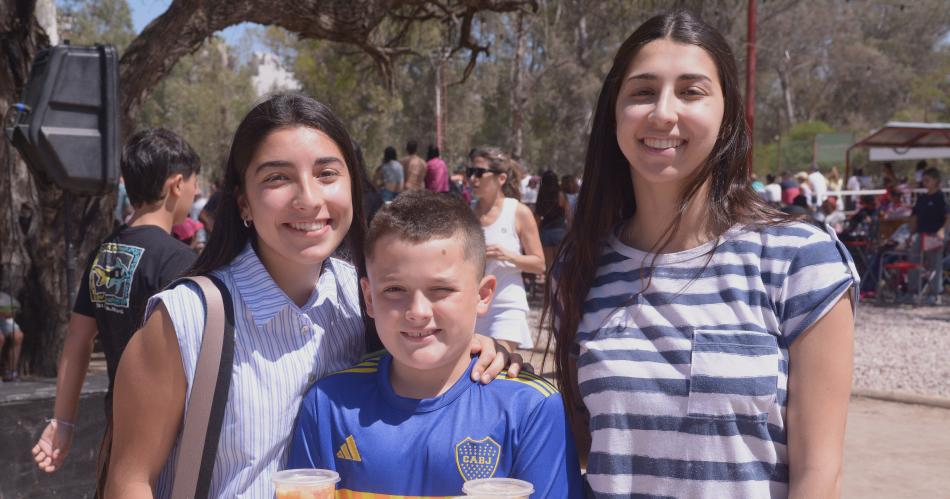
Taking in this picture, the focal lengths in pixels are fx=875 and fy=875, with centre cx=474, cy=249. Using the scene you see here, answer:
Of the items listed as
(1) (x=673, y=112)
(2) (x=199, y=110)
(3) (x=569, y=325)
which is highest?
(2) (x=199, y=110)

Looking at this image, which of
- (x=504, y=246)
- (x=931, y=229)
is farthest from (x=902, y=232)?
(x=504, y=246)

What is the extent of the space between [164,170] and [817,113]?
56744 millimetres

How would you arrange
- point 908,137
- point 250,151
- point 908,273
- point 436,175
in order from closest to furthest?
point 250,151
point 436,175
point 908,273
point 908,137

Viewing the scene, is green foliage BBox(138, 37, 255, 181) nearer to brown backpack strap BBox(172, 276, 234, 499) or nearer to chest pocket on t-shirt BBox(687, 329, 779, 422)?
brown backpack strap BBox(172, 276, 234, 499)

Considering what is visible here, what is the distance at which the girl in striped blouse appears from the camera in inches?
73.5

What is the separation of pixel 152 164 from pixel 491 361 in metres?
2.14

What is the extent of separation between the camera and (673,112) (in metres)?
1.92

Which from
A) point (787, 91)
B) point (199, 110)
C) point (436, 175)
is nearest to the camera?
point (436, 175)

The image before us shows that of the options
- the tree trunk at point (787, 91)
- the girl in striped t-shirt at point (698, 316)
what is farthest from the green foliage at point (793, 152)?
the girl in striped t-shirt at point (698, 316)

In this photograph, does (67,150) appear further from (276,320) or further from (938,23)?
(938,23)

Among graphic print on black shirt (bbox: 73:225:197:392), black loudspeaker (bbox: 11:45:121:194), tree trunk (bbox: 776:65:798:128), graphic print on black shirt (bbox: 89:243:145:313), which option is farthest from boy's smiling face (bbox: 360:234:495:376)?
tree trunk (bbox: 776:65:798:128)

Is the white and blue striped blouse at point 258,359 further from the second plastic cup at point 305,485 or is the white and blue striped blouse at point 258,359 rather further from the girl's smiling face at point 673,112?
the girl's smiling face at point 673,112

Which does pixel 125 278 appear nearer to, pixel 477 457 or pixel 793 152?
pixel 477 457

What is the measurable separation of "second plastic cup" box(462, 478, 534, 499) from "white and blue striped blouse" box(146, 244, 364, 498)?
0.52 m
